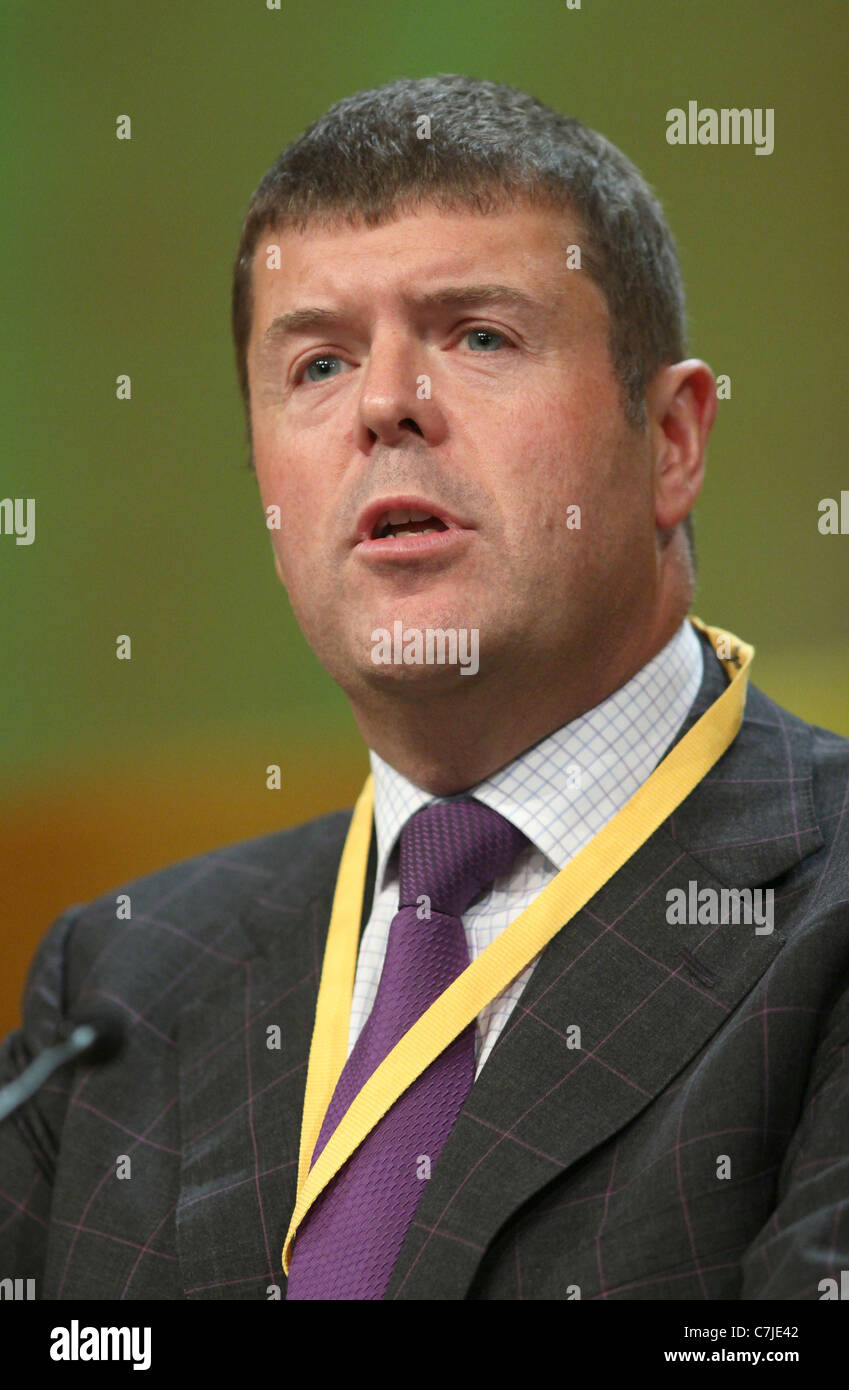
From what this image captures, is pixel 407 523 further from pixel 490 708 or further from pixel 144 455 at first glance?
pixel 144 455

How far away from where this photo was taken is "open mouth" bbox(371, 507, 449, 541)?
165cm

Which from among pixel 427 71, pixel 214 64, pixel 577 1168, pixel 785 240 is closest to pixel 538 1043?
pixel 577 1168

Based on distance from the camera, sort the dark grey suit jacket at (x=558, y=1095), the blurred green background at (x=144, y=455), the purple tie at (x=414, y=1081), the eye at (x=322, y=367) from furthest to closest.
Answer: the blurred green background at (x=144, y=455) < the eye at (x=322, y=367) < the purple tie at (x=414, y=1081) < the dark grey suit jacket at (x=558, y=1095)

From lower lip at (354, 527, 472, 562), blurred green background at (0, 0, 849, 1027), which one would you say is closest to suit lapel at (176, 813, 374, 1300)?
lower lip at (354, 527, 472, 562)

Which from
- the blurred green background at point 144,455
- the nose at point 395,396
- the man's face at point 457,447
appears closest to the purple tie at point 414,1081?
the man's face at point 457,447

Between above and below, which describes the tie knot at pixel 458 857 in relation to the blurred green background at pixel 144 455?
below

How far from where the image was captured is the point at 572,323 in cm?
173

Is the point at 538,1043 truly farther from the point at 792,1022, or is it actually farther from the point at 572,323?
the point at 572,323

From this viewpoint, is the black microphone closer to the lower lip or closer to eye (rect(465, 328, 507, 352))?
the lower lip

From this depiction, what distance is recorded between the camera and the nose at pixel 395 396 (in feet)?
5.29

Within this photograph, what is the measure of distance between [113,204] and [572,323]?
170 cm

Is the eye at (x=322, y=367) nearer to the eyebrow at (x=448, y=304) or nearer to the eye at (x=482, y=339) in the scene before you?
the eyebrow at (x=448, y=304)

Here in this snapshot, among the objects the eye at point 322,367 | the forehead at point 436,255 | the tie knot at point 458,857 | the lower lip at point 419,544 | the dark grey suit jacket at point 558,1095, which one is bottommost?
the dark grey suit jacket at point 558,1095

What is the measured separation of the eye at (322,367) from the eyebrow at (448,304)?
37 millimetres
